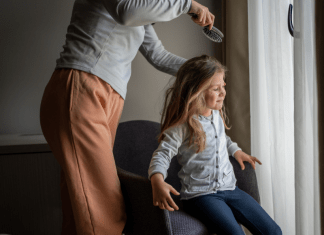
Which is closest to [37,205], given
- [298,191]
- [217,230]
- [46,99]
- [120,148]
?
[120,148]

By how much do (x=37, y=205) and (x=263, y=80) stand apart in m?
1.22

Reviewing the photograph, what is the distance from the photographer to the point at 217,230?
93cm

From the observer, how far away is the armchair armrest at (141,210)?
85cm

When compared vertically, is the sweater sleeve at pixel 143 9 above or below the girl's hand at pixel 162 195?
above

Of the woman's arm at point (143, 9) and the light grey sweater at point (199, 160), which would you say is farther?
the light grey sweater at point (199, 160)

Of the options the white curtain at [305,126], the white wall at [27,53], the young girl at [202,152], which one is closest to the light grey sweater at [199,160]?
the young girl at [202,152]

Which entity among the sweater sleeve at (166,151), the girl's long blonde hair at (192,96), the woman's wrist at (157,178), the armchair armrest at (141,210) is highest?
the girl's long blonde hair at (192,96)

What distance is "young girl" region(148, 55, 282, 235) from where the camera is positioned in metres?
0.98

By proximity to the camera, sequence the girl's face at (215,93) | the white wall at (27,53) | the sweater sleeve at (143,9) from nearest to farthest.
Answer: the sweater sleeve at (143,9) → the girl's face at (215,93) → the white wall at (27,53)

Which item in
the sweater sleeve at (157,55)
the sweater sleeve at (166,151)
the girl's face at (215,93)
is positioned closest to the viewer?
the sweater sleeve at (166,151)

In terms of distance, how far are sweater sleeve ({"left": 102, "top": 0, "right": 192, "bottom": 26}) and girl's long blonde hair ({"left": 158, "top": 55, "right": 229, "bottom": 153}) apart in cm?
24

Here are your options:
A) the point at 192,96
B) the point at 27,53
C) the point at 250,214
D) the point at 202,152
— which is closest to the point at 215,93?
the point at 192,96

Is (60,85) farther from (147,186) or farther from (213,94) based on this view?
(213,94)

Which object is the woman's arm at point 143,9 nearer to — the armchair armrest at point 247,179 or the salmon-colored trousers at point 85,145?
the salmon-colored trousers at point 85,145
